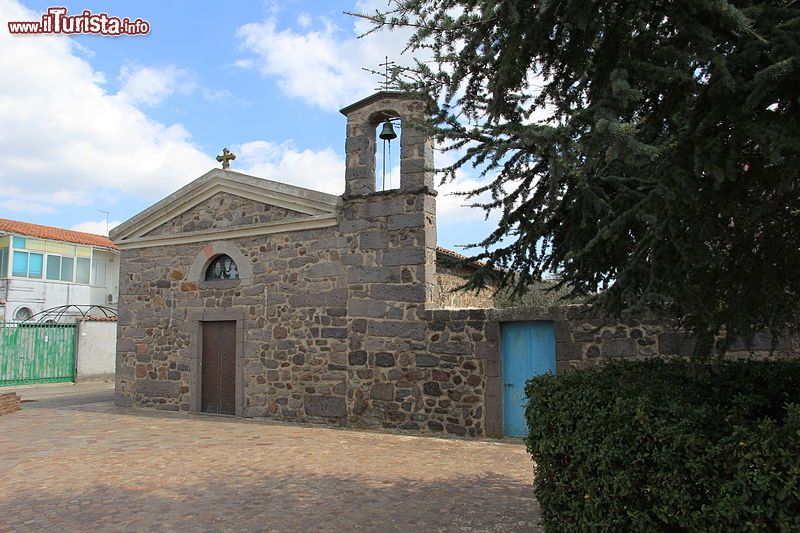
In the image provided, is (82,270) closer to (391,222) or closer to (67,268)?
(67,268)

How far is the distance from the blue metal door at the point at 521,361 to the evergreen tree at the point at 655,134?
4.00m

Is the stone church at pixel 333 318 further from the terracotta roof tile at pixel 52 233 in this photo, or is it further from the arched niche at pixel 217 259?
the terracotta roof tile at pixel 52 233

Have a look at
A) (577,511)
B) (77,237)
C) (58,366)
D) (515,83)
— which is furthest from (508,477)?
(77,237)

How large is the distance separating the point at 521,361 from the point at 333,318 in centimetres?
332

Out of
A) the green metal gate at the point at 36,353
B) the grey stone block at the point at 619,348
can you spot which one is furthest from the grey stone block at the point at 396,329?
the green metal gate at the point at 36,353

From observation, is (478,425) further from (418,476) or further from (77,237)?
(77,237)

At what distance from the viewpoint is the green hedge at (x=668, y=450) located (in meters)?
2.50

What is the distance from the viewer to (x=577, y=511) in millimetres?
3352

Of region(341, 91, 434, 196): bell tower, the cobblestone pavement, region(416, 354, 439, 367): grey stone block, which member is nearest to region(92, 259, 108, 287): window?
the cobblestone pavement

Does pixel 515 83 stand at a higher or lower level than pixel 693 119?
higher

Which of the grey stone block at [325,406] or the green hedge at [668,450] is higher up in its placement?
the green hedge at [668,450]

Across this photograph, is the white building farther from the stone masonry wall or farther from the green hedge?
the green hedge

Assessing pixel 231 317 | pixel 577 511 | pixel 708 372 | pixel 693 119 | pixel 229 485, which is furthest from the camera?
pixel 231 317

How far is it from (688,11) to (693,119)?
60 cm
